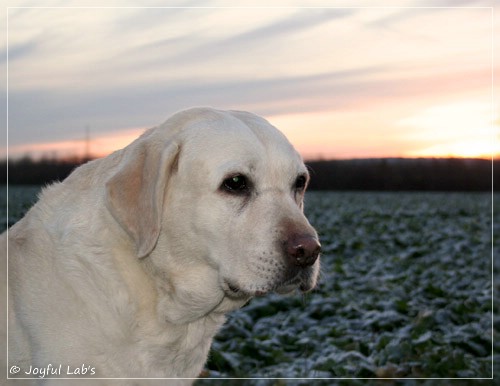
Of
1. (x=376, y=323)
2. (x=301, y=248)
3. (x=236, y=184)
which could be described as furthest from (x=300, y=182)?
(x=376, y=323)

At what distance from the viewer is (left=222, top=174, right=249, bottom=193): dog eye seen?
386cm

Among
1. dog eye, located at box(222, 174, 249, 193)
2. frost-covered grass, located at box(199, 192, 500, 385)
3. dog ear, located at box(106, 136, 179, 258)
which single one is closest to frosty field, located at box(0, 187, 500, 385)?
frost-covered grass, located at box(199, 192, 500, 385)

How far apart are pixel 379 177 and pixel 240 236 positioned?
3779 centimetres

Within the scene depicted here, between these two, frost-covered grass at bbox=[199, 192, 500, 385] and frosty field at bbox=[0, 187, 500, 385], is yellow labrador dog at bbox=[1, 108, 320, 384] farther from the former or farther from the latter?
frosty field at bbox=[0, 187, 500, 385]

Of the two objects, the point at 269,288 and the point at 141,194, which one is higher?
the point at 141,194

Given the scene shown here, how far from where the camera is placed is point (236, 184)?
153 inches

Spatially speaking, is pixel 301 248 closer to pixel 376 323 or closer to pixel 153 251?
pixel 153 251

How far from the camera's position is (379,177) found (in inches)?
1608

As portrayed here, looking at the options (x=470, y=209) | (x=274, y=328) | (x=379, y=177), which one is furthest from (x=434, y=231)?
(x=379, y=177)

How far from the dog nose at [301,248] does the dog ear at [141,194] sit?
691 mm

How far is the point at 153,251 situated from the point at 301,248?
0.77 meters

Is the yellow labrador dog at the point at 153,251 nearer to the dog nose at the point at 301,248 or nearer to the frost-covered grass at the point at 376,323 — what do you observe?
the dog nose at the point at 301,248

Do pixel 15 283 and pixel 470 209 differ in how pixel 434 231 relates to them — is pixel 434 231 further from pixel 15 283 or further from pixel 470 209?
pixel 15 283

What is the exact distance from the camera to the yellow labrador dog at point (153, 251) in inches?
146
